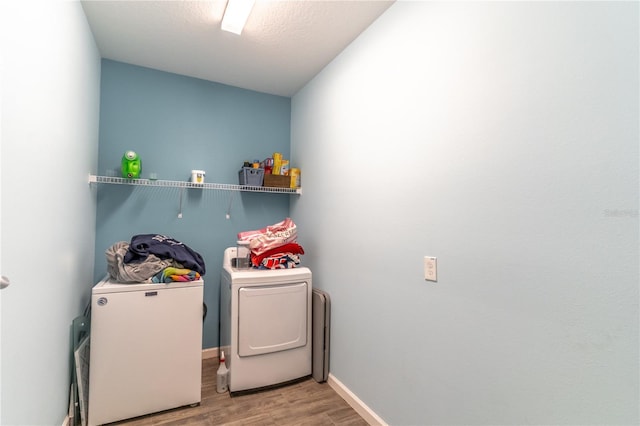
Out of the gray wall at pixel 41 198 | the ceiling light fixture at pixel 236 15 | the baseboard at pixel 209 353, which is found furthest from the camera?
the baseboard at pixel 209 353

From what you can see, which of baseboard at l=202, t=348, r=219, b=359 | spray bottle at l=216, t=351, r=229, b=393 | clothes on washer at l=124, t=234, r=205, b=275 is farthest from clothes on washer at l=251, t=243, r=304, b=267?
baseboard at l=202, t=348, r=219, b=359

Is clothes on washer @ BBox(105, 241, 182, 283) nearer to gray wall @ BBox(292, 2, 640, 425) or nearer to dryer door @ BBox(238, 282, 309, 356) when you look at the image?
dryer door @ BBox(238, 282, 309, 356)

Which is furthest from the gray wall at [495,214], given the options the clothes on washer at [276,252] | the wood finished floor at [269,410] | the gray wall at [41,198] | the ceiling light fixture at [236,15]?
the gray wall at [41,198]

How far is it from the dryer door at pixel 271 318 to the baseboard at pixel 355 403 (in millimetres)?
364

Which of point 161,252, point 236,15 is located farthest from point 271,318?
point 236,15

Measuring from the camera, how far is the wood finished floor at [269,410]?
6.30ft

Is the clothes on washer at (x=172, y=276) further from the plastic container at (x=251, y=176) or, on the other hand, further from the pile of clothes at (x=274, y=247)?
the plastic container at (x=251, y=176)

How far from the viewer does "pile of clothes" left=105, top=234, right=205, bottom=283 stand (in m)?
1.98

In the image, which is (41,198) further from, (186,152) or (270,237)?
(186,152)

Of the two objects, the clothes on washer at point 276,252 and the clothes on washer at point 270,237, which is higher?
the clothes on washer at point 270,237

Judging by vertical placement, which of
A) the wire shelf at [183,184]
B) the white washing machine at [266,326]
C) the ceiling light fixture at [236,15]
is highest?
the ceiling light fixture at [236,15]

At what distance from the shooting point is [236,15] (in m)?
1.92

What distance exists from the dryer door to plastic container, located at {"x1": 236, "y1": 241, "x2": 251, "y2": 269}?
0.32 m

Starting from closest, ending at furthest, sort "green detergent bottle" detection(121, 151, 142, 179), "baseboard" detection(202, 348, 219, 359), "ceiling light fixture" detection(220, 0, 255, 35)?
"ceiling light fixture" detection(220, 0, 255, 35) → "green detergent bottle" detection(121, 151, 142, 179) → "baseboard" detection(202, 348, 219, 359)
